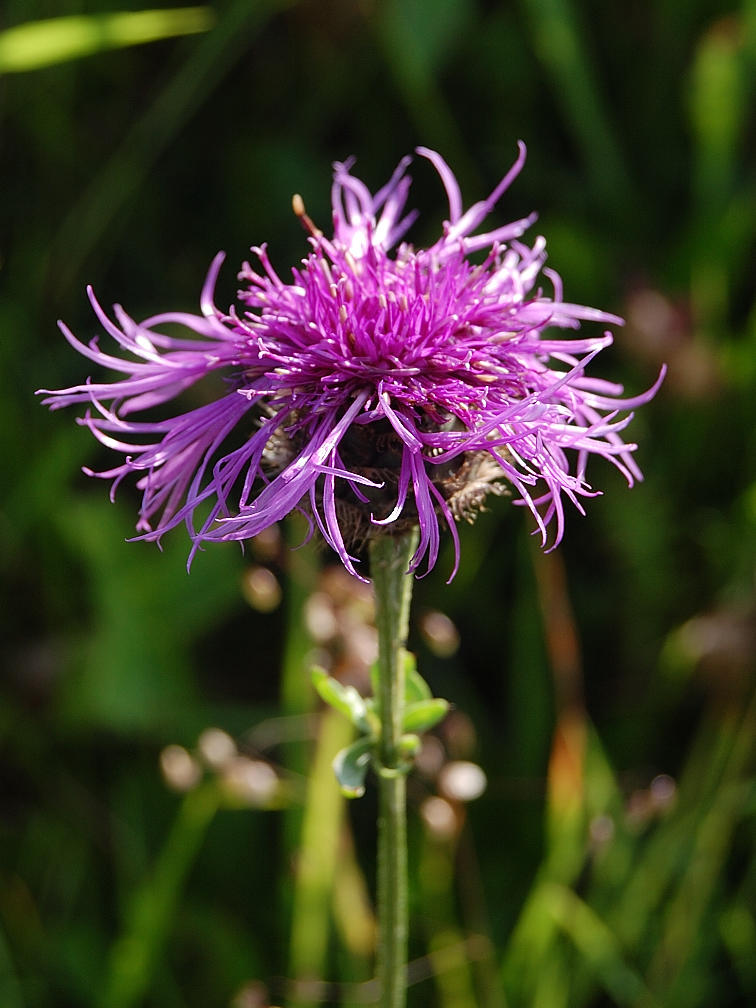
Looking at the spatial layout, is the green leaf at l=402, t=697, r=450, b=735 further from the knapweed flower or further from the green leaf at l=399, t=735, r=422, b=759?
the knapweed flower

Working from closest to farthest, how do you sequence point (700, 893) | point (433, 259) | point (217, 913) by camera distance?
point (433, 259) < point (700, 893) < point (217, 913)

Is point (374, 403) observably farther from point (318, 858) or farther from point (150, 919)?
point (150, 919)

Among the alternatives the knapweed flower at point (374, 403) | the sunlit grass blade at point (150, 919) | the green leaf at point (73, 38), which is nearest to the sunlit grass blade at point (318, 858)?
the sunlit grass blade at point (150, 919)

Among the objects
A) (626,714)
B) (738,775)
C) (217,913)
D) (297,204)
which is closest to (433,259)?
(297,204)

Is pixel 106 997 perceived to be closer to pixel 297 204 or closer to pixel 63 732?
pixel 63 732

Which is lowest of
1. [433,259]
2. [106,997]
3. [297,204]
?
[106,997]

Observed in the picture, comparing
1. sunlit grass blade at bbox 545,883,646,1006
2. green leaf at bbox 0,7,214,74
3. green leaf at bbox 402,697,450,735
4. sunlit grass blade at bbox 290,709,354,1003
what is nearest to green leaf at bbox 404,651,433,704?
green leaf at bbox 402,697,450,735
